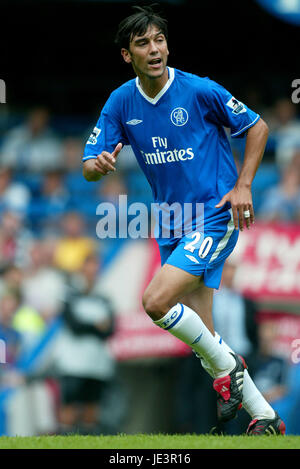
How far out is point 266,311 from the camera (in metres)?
10.4

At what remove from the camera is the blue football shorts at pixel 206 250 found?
5777 millimetres

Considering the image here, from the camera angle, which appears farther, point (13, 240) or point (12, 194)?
point (12, 194)

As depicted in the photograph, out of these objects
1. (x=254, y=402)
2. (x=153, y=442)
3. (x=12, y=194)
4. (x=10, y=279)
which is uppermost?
(x=12, y=194)

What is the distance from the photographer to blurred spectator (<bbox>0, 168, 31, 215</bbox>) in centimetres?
1262

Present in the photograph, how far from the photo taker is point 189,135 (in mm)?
5934

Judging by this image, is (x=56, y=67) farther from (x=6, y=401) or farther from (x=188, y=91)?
(x=188, y=91)

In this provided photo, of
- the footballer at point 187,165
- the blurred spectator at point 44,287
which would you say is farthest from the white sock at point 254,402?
the blurred spectator at point 44,287

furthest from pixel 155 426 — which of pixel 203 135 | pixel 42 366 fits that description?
pixel 203 135

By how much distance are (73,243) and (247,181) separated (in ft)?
20.2

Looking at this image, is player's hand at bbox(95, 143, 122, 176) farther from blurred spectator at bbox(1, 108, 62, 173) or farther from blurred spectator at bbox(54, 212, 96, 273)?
blurred spectator at bbox(1, 108, 62, 173)

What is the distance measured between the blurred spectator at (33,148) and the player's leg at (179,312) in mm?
8016

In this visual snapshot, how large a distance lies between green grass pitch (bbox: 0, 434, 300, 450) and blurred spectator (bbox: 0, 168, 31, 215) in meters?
6.98

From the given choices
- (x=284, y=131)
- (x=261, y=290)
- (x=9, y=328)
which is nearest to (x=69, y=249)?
(x=9, y=328)

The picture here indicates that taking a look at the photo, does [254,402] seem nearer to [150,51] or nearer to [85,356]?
[150,51]
